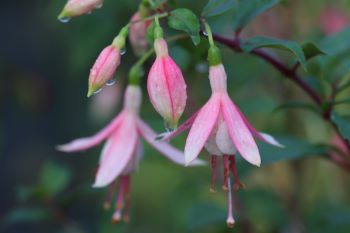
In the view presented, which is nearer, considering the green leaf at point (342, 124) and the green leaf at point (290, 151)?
the green leaf at point (342, 124)

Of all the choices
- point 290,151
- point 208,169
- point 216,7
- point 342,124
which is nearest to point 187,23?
point 216,7

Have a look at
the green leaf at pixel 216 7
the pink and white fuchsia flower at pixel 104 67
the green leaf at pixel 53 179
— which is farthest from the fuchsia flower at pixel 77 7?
the green leaf at pixel 53 179

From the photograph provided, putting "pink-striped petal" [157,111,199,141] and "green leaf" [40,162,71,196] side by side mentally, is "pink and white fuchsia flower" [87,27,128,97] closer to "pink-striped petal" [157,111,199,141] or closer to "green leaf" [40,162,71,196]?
"pink-striped petal" [157,111,199,141]

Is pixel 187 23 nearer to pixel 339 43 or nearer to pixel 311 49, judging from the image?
pixel 311 49

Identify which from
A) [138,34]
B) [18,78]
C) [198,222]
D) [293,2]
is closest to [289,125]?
[293,2]

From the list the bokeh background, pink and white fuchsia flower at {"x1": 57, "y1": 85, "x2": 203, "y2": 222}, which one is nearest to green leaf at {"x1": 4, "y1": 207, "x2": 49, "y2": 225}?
the bokeh background

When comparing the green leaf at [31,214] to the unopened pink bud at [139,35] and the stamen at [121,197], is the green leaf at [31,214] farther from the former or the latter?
the unopened pink bud at [139,35]

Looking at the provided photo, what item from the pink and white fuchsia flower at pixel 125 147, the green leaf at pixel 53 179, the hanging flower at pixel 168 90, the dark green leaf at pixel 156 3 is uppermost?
the dark green leaf at pixel 156 3
